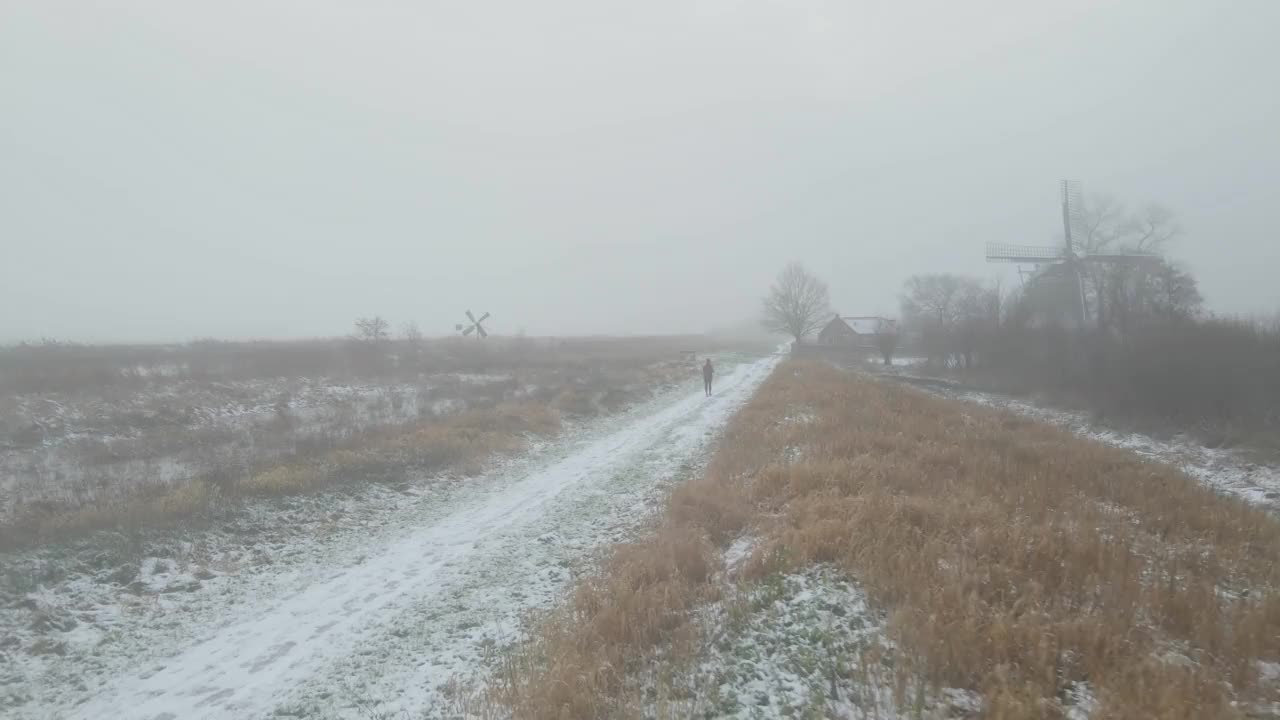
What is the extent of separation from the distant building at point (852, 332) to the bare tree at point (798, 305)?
1719mm

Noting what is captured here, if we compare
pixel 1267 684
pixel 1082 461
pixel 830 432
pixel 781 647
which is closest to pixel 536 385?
pixel 830 432

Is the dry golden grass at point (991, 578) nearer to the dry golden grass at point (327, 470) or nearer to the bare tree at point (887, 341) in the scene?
the dry golden grass at point (327, 470)

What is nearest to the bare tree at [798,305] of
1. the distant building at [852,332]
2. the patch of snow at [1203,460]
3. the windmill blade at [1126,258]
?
the distant building at [852,332]

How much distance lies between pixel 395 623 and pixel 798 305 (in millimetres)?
61588

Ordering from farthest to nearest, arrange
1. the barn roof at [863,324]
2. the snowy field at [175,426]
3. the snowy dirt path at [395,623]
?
the barn roof at [863,324] < the snowy field at [175,426] < the snowy dirt path at [395,623]

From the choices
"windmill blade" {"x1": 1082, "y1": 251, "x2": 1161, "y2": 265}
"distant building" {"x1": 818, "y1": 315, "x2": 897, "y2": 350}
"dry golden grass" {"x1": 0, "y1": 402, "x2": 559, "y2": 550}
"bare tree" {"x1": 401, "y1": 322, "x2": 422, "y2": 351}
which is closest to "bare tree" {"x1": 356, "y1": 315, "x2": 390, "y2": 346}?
"bare tree" {"x1": 401, "y1": 322, "x2": 422, "y2": 351}

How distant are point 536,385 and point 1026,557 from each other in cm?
2470

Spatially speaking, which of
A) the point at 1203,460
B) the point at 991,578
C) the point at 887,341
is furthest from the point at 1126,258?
the point at 991,578

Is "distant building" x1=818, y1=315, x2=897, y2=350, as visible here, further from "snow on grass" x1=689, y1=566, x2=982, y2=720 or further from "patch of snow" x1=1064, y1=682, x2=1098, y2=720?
"patch of snow" x1=1064, y1=682, x2=1098, y2=720

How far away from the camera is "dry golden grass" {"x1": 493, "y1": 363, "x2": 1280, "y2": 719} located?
4.14 metres

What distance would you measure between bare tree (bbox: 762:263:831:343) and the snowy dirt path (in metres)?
55.0

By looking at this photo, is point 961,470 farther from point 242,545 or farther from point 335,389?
point 335,389

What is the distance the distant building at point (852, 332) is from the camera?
61.2m

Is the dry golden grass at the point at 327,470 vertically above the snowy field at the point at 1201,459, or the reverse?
the dry golden grass at the point at 327,470
